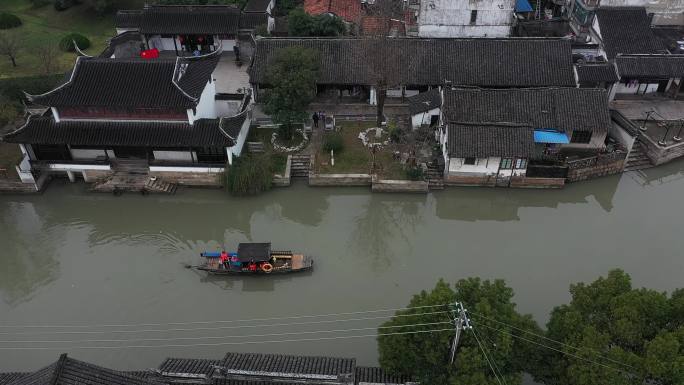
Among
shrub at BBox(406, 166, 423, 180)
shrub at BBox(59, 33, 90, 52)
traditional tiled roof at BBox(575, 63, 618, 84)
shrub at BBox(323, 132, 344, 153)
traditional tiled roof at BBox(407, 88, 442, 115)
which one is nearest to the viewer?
shrub at BBox(406, 166, 423, 180)

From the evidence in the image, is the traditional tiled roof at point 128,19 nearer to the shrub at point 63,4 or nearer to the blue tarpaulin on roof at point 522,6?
the shrub at point 63,4

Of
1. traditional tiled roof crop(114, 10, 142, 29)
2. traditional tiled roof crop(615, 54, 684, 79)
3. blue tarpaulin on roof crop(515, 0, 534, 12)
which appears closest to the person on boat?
traditional tiled roof crop(114, 10, 142, 29)

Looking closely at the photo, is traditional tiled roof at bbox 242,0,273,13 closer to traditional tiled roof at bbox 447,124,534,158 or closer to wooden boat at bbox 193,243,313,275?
traditional tiled roof at bbox 447,124,534,158

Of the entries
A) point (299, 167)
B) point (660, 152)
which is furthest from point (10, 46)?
point (660, 152)

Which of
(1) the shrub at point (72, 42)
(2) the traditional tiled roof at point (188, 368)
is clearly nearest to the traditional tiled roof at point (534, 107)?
(2) the traditional tiled roof at point (188, 368)

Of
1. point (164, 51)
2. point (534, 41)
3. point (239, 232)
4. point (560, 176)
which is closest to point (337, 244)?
point (239, 232)

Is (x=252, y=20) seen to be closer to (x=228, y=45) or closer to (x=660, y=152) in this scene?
(x=228, y=45)

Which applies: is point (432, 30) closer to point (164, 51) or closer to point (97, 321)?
point (164, 51)
